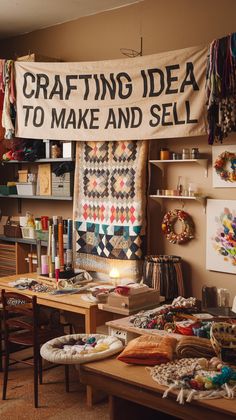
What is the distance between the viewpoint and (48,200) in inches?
203

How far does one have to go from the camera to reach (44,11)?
14.9ft

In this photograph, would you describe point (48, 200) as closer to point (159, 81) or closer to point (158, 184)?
point (158, 184)

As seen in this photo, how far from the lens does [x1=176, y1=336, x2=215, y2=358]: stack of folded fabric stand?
2602 millimetres

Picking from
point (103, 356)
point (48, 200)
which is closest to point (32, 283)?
point (48, 200)

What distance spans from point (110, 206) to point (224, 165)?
1.03m

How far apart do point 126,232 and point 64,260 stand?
0.61 m

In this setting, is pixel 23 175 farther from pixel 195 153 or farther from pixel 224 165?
pixel 224 165

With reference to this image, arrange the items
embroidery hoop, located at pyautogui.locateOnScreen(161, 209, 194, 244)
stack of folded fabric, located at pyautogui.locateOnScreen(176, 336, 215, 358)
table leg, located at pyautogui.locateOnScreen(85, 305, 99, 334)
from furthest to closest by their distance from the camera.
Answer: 1. embroidery hoop, located at pyautogui.locateOnScreen(161, 209, 194, 244)
2. table leg, located at pyautogui.locateOnScreen(85, 305, 99, 334)
3. stack of folded fabric, located at pyautogui.locateOnScreen(176, 336, 215, 358)

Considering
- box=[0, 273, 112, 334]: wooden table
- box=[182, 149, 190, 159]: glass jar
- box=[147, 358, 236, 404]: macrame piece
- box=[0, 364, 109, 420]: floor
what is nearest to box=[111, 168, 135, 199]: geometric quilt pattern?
box=[182, 149, 190, 159]: glass jar

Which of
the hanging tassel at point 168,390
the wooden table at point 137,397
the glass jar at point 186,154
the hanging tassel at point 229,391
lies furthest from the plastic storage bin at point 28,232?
the hanging tassel at point 229,391

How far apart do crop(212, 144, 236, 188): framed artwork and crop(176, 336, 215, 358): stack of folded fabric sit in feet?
4.69

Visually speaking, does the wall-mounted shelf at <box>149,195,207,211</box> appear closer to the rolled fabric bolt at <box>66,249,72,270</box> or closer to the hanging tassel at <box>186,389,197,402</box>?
the rolled fabric bolt at <box>66,249,72,270</box>

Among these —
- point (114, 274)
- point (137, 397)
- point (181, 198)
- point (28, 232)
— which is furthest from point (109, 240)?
point (137, 397)

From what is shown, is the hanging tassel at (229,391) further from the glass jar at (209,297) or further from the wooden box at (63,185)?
the wooden box at (63,185)
